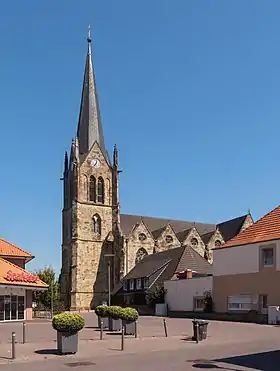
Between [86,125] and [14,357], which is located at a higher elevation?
[86,125]

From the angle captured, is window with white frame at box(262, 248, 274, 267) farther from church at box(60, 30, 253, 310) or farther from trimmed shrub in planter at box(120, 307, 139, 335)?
church at box(60, 30, 253, 310)

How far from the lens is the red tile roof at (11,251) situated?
53.1 m

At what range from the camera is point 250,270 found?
4303 centimetres

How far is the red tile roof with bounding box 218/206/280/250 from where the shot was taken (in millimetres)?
42219

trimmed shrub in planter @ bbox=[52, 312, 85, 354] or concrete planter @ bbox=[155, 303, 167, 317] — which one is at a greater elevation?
trimmed shrub in planter @ bbox=[52, 312, 85, 354]

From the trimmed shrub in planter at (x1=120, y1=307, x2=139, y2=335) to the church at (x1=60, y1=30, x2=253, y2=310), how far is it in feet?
200

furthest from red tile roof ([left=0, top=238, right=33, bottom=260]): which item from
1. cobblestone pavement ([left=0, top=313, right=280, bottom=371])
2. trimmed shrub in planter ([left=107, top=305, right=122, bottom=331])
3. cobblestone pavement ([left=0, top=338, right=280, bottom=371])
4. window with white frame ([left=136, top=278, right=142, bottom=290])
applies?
cobblestone pavement ([left=0, top=338, right=280, bottom=371])

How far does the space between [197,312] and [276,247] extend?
11.7 meters

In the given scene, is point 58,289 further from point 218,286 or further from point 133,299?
point 218,286

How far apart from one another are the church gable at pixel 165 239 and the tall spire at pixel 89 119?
1647 cm

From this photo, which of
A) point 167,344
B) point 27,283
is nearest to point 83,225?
point 27,283

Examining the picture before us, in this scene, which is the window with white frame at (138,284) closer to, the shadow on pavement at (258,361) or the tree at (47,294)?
the tree at (47,294)

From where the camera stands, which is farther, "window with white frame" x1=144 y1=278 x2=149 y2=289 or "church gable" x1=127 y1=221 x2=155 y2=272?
"church gable" x1=127 y1=221 x2=155 y2=272

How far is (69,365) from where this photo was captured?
1684 centimetres
